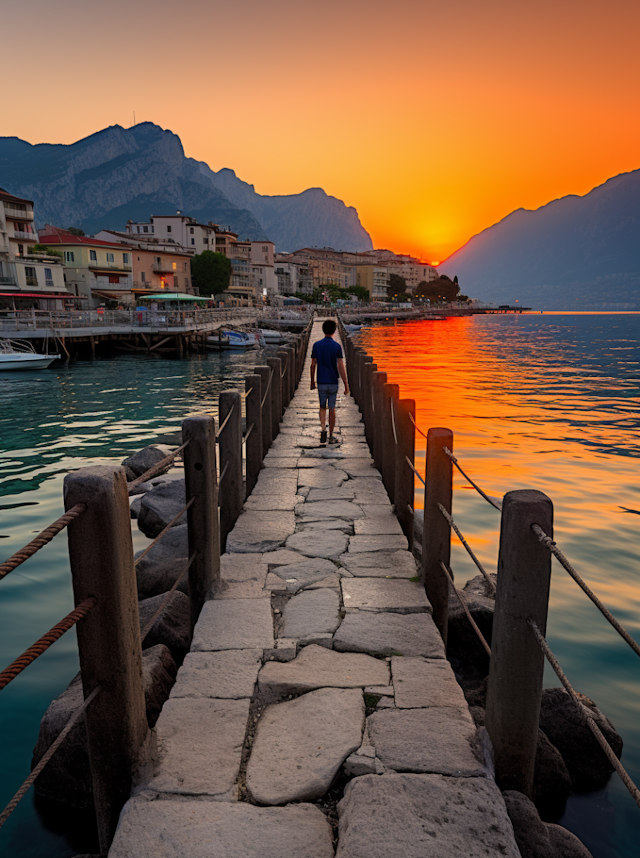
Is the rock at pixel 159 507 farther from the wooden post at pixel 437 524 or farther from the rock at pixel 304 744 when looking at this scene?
the rock at pixel 304 744

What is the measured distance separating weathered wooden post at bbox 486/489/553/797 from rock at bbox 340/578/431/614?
1567mm

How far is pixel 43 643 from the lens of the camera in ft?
6.97

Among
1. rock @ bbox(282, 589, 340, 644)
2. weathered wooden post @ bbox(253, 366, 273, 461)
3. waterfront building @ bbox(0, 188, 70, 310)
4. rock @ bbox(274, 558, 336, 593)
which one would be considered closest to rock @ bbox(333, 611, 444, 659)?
rock @ bbox(282, 589, 340, 644)

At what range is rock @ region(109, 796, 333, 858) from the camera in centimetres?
233

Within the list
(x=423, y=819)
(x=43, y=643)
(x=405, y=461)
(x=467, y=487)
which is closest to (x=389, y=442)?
(x=405, y=461)

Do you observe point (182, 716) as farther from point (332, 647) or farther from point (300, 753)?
point (332, 647)

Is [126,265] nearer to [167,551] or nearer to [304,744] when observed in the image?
[167,551]

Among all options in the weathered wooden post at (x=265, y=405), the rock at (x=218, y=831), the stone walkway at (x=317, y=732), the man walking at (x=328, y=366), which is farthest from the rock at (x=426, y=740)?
the man walking at (x=328, y=366)

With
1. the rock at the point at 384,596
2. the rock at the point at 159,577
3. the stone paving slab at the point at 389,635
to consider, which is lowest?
the rock at the point at 159,577

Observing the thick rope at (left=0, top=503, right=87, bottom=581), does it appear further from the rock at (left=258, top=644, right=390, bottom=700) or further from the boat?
the boat

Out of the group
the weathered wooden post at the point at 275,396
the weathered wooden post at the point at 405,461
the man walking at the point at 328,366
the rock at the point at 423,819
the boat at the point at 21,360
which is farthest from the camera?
the boat at the point at 21,360

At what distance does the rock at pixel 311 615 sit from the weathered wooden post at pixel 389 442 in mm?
2367

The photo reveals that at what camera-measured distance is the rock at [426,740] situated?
9.10ft

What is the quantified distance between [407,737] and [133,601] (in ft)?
5.11
